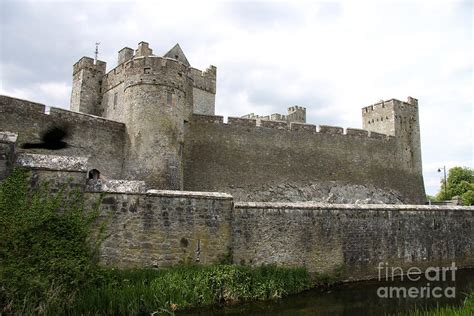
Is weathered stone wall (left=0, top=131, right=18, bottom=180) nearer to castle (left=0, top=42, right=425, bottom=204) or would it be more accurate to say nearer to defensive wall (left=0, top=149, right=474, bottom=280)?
defensive wall (left=0, top=149, right=474, bottom=280)

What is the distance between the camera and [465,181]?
41281 millimetres

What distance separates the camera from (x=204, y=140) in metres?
19.9

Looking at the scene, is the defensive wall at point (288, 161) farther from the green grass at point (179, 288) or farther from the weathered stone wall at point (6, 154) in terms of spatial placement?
the weathered stone wall at point (6, 154)

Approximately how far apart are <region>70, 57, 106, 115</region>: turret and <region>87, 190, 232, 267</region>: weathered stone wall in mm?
13196

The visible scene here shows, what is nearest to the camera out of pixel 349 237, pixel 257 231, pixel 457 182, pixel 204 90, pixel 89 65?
pixel 257 231

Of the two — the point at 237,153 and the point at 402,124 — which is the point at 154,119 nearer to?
the point at 237,153

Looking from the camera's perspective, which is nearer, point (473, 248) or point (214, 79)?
point (473, 248)

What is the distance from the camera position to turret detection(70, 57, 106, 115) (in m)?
21.0

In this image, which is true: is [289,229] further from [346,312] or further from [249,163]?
[249,163]

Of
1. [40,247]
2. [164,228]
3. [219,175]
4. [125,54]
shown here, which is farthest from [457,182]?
[40,247]

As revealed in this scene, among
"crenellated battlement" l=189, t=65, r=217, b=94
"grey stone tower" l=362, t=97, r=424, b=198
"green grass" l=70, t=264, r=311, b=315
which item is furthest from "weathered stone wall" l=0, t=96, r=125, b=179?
"grey stone tower" l=362, t=97, r=424, b=198

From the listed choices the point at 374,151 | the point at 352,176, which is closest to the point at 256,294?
the point at 352,176

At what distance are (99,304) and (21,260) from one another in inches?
63.8

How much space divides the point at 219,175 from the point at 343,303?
438 inches
